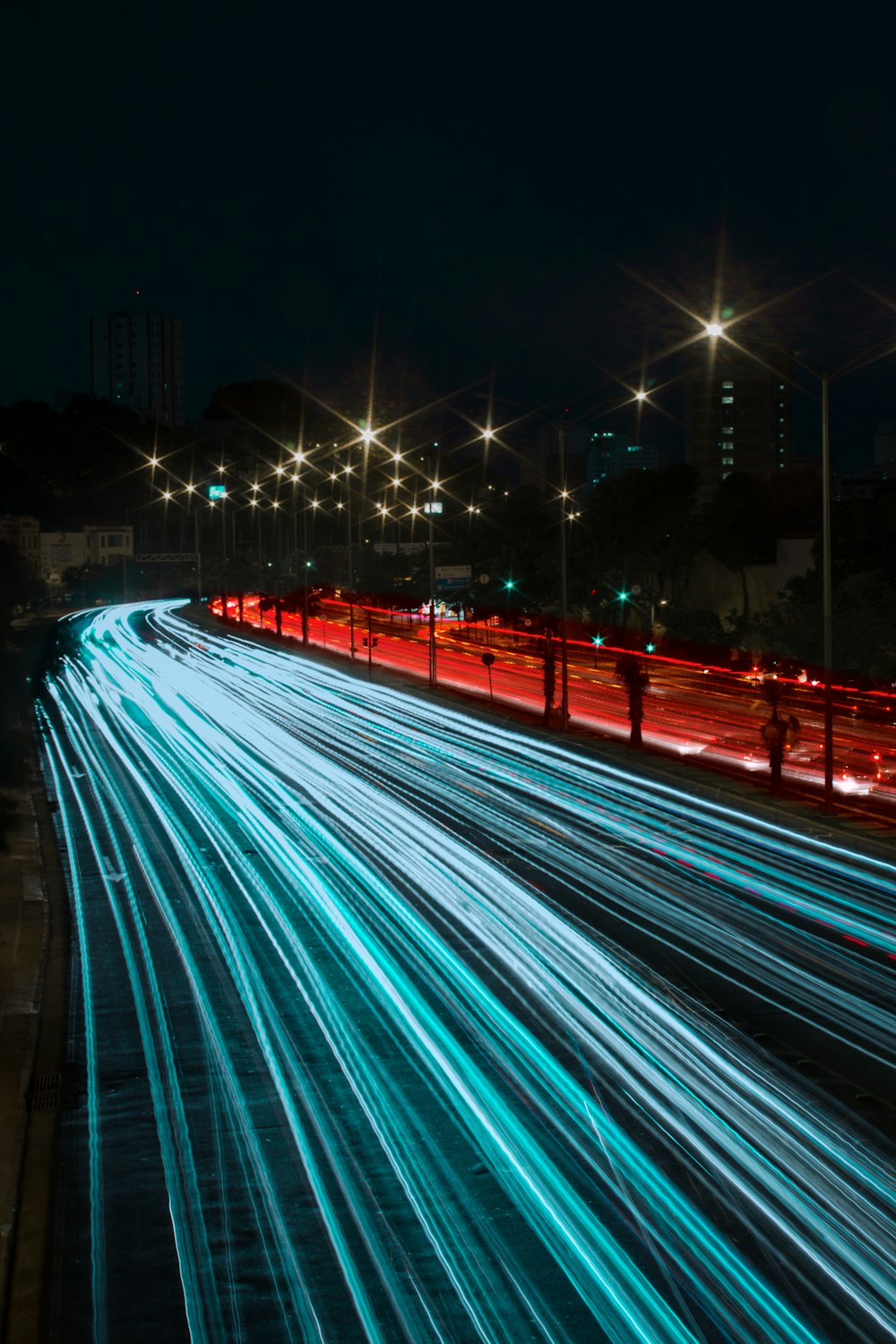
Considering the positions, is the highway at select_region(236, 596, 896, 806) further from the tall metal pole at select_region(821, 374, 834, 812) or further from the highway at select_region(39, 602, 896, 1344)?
the highway at select_region(39, 602, 896, 1344)

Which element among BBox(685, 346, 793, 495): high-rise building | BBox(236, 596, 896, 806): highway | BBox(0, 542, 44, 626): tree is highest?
BBox(685, 346, 793, 495): high-rise building

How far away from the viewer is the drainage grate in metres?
9.25

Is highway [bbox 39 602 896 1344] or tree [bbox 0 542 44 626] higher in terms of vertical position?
tree [bbox 0 542 44 626]

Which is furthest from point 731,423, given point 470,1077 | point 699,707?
point 470,1077

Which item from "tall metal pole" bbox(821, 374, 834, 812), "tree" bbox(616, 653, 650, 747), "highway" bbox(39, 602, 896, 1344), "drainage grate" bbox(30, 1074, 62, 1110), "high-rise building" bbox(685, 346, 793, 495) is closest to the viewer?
"highway" bbox(39, 602, 896, 1344)

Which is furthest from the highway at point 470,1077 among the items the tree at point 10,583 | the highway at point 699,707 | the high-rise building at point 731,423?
the high-rise building at point 731,423

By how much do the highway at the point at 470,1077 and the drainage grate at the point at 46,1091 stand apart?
169 millimetres

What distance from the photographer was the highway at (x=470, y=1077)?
682 centimetres

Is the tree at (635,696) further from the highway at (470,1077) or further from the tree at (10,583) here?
the tree at (10,583)

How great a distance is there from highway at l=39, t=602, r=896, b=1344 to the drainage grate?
6.6 inches

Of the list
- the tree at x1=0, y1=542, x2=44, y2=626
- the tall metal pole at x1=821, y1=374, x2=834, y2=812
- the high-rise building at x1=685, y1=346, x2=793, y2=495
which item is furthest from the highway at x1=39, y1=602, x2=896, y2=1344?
the high-rise building at x1=685, y1=346, x2=793, y2=495

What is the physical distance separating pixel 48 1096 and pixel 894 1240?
576 centimetres

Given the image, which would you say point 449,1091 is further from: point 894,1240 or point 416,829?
point 416,829

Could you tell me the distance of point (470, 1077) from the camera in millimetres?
9672
